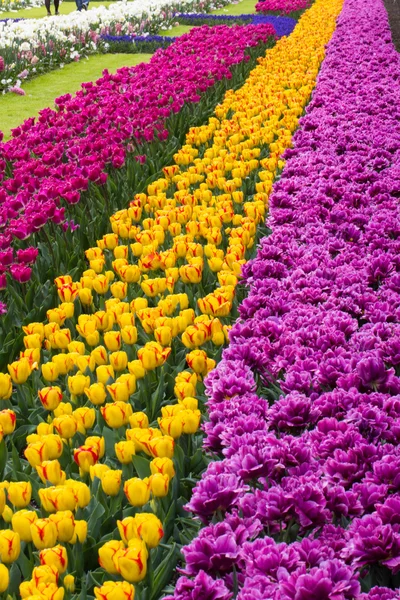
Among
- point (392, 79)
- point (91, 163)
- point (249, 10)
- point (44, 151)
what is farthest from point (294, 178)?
point (249, 10)

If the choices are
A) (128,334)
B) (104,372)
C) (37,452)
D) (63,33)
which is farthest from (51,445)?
(63,33)

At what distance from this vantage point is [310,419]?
2.34 metres

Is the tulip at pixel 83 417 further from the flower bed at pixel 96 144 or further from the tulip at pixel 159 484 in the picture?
the flower bed at pixel 96 144

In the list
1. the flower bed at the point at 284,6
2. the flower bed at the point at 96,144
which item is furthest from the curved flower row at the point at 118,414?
the flower bed at the point at 284,6

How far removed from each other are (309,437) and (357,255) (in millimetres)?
1771

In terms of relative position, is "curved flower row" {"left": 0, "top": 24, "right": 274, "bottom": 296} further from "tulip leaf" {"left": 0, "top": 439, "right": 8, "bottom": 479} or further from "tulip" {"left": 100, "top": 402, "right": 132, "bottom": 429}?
"tulip" {"left": 100, "top": 402, "right": 132, "bottom": 429}

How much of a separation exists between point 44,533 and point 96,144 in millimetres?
4312

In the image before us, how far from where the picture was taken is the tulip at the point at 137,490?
209 centimetres

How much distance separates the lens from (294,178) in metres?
5.32

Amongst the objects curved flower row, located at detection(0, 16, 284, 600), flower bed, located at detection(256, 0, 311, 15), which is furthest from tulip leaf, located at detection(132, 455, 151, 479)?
flower bed, located at detection(256, 0, 311, 15)

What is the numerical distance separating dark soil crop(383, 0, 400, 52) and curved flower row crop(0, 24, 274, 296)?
474 cm

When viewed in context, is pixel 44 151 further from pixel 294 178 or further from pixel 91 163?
pixel 294 178

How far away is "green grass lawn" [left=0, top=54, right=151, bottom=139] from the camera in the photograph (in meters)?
11.5

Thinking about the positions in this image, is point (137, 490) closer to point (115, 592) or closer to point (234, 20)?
point (115, 592)
